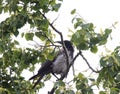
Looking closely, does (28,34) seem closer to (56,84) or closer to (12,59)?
(12,59)

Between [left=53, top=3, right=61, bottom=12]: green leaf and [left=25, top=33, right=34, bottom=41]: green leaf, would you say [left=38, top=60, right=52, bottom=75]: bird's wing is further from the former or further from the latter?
[left=53, top=3, right=61, bottom=12]: green leaf

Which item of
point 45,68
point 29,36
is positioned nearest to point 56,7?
point 29,36

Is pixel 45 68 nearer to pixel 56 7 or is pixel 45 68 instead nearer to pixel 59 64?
pixel 59 64

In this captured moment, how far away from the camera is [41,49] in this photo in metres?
7.05

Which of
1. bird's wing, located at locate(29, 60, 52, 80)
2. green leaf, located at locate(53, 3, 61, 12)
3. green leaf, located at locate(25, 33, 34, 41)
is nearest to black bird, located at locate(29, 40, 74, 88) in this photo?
bird's wing, located at locate(29, 60, 52, 80)

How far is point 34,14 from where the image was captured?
6531mm

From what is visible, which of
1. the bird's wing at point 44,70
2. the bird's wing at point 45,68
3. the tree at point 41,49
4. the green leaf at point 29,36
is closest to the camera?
the tree at point 41,49

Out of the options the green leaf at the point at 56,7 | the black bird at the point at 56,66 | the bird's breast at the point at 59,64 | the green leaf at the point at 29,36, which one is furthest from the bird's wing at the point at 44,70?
the green leaf at the point at 56,7

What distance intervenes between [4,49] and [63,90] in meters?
1.85

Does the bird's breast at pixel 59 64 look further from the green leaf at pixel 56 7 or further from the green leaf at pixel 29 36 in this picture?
the green leaf at pixel 56 7

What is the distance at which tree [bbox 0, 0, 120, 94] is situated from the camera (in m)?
5.43

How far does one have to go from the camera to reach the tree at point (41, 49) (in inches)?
214

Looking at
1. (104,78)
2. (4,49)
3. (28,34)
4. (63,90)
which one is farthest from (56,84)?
(4,49)

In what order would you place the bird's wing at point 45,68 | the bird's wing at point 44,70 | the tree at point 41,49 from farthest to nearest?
1. the bird's wing at point 45,68
2. the bird's wing at point 44,70
3. the tree at point 41,49
